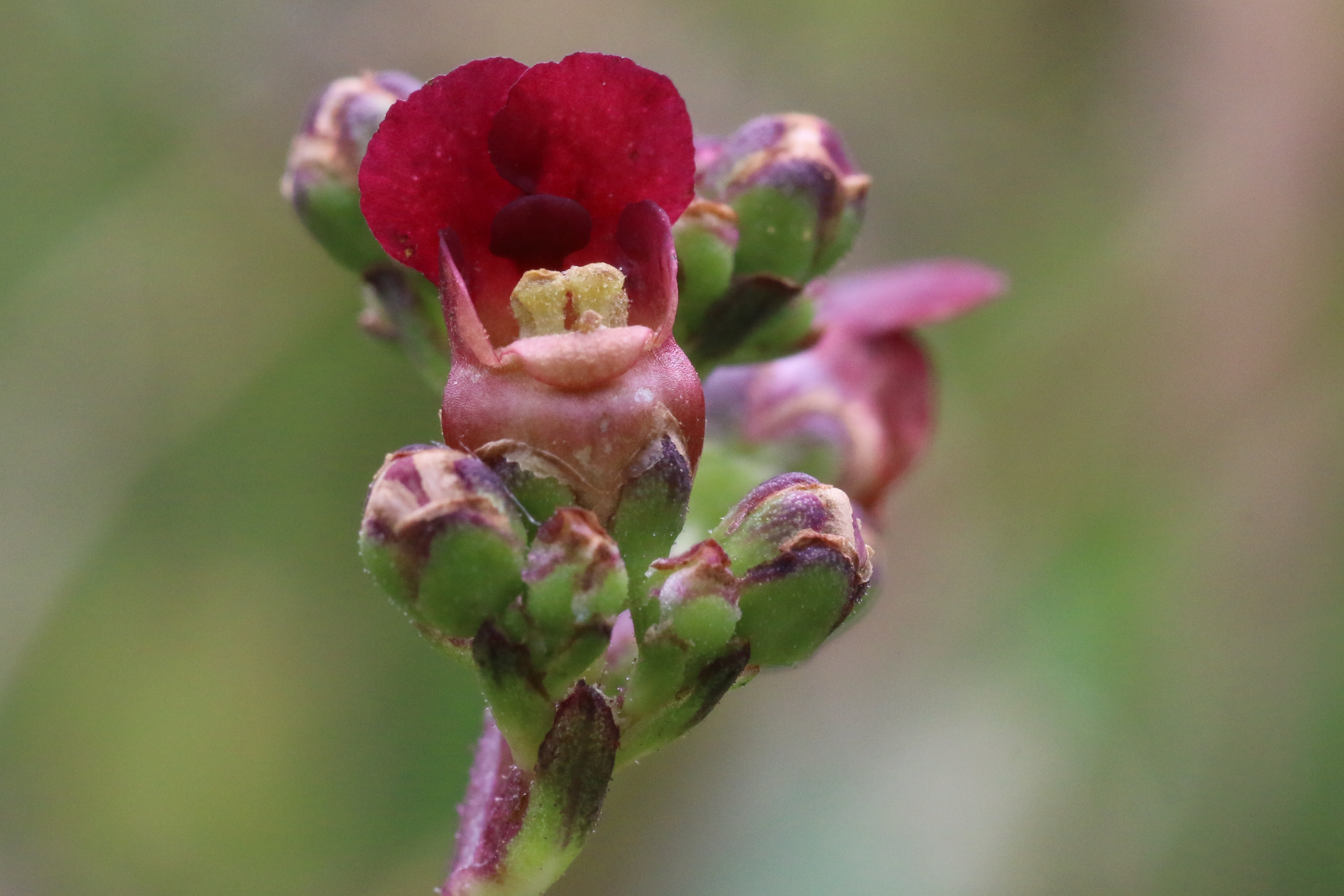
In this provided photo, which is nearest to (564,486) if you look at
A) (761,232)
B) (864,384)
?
(761,232)

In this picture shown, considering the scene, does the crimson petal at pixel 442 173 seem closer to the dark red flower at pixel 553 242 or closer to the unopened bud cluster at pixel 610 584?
the dark red flower at pixel 553 242

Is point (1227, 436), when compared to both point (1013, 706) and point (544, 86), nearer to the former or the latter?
point (1013, 706)

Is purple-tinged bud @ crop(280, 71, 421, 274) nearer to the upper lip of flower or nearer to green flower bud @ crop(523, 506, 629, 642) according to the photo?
the upper lip of flower

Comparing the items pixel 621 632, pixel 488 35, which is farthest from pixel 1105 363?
pixel 621 632

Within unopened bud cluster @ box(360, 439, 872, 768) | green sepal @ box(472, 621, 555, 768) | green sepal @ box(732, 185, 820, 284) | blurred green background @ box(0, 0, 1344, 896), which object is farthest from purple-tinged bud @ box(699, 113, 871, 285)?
blurred green background @ box(0, 0, 1344, 896)

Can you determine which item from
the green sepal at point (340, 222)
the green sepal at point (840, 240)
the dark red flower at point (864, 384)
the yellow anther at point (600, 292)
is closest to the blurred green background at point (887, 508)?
the dark red flower at point (864, 384)
